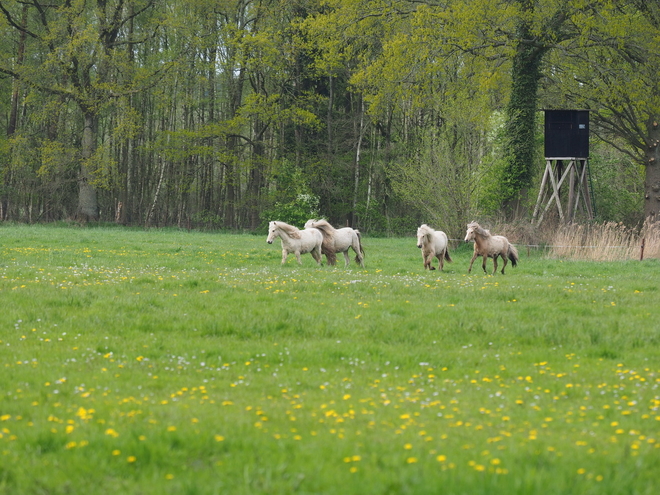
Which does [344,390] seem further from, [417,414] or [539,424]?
[539,424]

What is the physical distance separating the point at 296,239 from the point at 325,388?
14.2m

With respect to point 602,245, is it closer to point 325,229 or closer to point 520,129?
point 520,129

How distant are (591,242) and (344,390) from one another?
901 inches

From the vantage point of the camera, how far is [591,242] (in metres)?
28.1

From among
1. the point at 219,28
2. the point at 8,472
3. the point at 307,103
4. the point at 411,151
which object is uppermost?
the point at 219,28

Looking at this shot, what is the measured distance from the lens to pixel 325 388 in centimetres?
777

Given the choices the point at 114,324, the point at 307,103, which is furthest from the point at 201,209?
the point at 114,324

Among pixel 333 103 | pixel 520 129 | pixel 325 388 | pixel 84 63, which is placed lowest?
pixel 325 388

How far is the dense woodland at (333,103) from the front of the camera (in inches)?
1289

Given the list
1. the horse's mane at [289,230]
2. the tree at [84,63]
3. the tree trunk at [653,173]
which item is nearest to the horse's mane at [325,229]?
the horse's mane at [289,230]

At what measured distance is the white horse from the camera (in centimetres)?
2156

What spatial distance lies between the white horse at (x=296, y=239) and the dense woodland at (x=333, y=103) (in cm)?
1087

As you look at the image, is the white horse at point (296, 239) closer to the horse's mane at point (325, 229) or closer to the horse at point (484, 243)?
the horse's mane at point (325, 229)

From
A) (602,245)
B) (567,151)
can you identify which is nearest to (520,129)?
(567,151)
